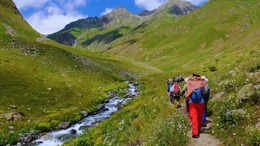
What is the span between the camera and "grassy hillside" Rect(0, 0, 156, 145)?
22.8 meters

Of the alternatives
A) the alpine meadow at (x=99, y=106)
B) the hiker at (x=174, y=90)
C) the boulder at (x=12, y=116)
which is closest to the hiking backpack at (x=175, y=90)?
the hiker at (x=174, y=90)

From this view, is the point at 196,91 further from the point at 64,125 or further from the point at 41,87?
the point at 41,87

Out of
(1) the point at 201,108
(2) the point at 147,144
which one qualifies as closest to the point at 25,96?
(2) the point at 147,144

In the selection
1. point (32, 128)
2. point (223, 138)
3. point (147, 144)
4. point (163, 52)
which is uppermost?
point (163, 52)

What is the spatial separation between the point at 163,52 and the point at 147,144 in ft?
609

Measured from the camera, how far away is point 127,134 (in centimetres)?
1269

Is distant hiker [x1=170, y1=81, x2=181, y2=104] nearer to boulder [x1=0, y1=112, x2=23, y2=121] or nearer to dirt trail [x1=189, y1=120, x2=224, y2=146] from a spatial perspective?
dirt trail [x1=189, y1=120, x2=224, y2=146]

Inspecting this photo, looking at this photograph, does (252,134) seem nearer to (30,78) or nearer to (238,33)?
(30,78)

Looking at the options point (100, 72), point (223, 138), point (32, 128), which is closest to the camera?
point (223, 138)

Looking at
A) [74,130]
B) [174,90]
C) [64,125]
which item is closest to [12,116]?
[64,125]

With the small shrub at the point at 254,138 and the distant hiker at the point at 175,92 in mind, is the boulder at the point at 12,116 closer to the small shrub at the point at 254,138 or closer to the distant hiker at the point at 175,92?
the distant hiker at the point at 175,92

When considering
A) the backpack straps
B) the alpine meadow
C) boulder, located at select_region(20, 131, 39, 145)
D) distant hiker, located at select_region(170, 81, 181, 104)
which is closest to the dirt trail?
the alpine meadow

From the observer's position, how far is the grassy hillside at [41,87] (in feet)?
74.7

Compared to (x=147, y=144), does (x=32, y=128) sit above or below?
below
